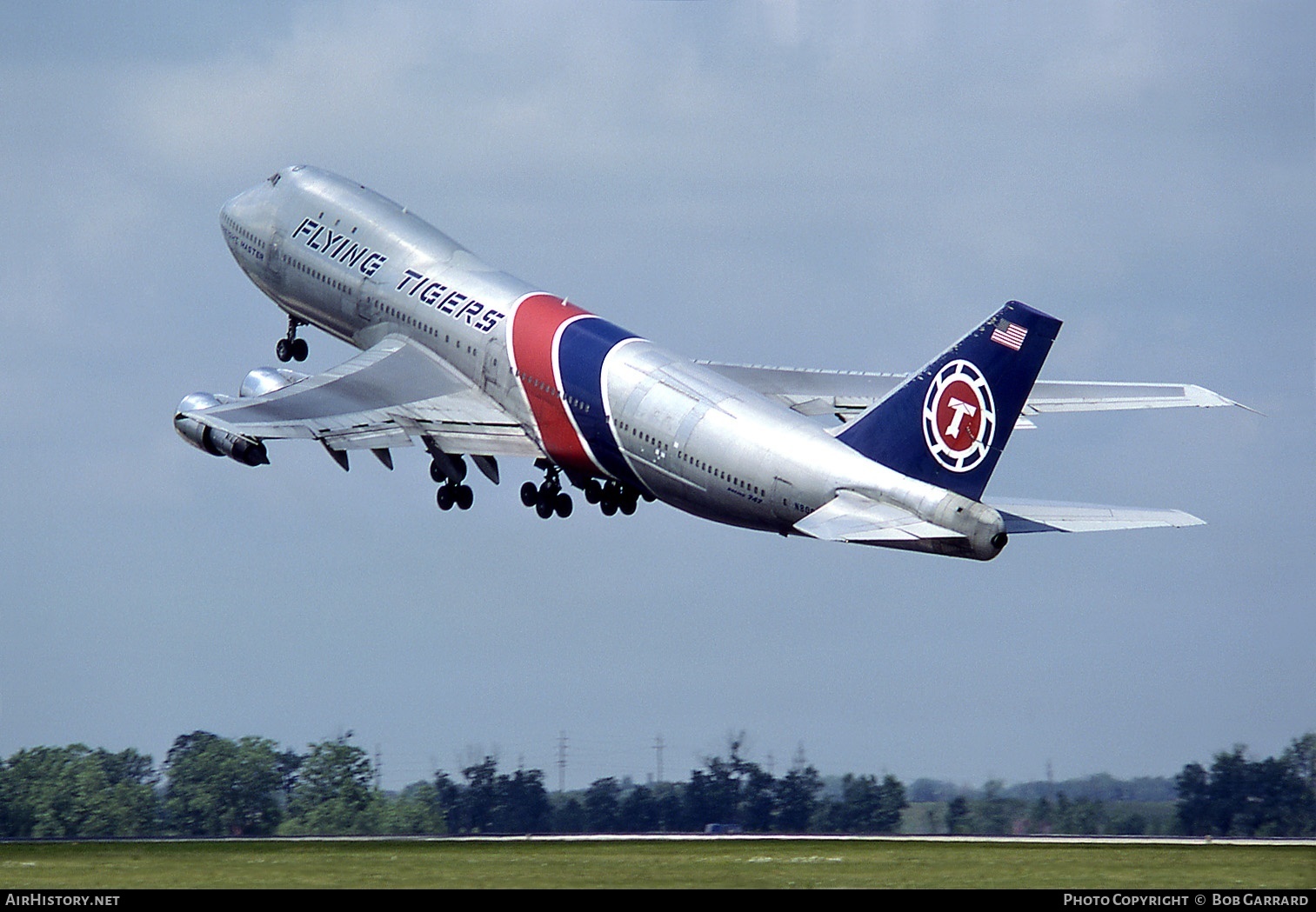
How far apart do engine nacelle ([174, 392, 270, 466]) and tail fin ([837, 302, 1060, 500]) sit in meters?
20.9

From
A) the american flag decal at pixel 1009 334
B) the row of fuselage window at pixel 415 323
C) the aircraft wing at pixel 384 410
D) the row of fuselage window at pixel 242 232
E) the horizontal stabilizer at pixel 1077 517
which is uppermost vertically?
the row of fuselage window at pixel 242 232

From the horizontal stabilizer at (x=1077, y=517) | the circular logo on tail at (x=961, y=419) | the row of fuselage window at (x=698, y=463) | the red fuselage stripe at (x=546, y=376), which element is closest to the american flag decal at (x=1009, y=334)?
the circular logo on tail at (x=961, y=419)

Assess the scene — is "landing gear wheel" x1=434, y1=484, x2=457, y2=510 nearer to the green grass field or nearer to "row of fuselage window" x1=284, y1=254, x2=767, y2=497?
"row of fuselage window" x1=284, y1=254, x2=767, y2=497

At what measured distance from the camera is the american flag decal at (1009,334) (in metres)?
Answer: 49.8

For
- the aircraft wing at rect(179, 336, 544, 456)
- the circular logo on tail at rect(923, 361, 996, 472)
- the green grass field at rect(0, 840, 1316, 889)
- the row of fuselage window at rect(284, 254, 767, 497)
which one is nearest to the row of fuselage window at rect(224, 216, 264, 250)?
the row of fuselage window at rect(284, 254, 767, 497)

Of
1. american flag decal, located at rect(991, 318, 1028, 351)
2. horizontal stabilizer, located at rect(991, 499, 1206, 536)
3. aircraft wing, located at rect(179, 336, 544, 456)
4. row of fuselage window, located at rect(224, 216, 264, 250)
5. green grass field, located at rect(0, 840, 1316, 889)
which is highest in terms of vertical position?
row of fuselage window, located at rect(224, 216, 264, 250)

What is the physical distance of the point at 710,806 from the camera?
9781 centimetres

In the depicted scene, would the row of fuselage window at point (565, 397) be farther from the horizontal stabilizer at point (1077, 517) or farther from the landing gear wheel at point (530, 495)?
the horizontal stabilizer at point (1077, 517)

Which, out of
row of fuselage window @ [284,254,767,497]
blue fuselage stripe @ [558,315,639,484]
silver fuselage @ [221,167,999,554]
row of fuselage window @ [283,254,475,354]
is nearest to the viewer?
silver fuselage @ [221,167,999,554]

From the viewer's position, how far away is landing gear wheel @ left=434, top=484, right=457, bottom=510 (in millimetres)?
66125

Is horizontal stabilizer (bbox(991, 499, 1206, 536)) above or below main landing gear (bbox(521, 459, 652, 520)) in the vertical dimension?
below

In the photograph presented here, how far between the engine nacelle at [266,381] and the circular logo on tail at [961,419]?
24357 millimetres
